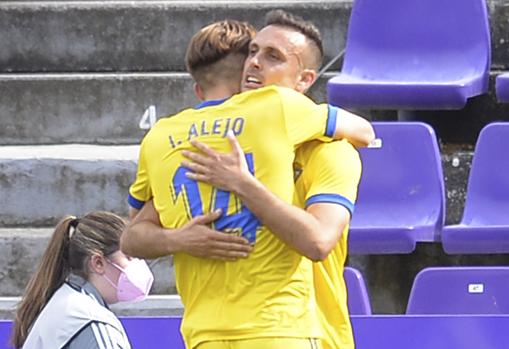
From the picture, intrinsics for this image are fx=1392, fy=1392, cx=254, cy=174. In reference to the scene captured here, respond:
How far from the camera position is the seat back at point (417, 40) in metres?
6.24

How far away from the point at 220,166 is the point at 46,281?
3.58 feet

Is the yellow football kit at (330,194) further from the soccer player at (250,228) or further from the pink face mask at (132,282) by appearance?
the pink face mask at (132,282)

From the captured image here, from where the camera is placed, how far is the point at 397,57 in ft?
21.1

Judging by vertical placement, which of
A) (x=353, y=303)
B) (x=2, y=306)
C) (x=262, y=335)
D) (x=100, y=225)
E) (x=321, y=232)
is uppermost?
(x=321, y=232)

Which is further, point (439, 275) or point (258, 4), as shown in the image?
point (258, 4)

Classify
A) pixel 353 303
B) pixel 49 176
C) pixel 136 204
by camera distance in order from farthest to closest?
pixel 49 176 → pixel 353 303 → pixel 136 204

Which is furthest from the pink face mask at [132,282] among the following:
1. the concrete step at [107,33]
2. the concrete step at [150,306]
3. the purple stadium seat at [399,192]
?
the concrete step at [107,33]

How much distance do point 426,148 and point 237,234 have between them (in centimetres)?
283

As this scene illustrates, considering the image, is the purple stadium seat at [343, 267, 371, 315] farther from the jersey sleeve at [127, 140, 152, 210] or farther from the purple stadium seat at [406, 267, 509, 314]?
the jersey sleeve at [127, 140, 152, 210]

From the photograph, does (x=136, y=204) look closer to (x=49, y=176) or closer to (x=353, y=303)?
(x=353, y=303)

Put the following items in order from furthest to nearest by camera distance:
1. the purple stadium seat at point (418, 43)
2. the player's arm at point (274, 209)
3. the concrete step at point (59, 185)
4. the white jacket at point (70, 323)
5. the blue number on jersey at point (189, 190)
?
the purple stadium seat at point (418, 43) < the concrete step at point (59, 185) < the white jacket at point (70, 323) < the blue number on jersey at point (189, 190) < the player's arm at point (274, 209)

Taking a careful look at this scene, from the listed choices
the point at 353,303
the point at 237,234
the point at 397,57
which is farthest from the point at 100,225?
the point at 397,57

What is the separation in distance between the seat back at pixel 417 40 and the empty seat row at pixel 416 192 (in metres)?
0.70

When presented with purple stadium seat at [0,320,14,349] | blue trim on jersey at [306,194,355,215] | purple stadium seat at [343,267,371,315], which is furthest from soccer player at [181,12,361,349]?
purple stadium seat at [343,267,371,315]
